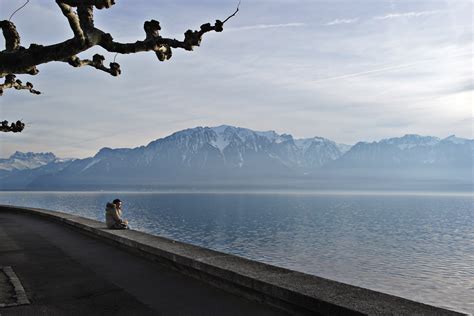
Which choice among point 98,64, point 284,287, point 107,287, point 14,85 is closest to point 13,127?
point 14,85

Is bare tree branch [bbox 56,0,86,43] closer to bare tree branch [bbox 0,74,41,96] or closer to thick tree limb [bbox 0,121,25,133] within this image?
bare tree branch [bbox 0,74,41,96]

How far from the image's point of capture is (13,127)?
18.0 m

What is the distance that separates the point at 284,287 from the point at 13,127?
1480 centimetres

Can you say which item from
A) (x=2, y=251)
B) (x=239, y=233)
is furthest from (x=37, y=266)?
(x=239, y=233)

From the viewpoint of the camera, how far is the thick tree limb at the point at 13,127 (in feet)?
58.2

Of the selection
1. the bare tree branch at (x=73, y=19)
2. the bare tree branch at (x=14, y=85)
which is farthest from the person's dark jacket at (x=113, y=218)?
the bare tree branch at (x=73, y=19)

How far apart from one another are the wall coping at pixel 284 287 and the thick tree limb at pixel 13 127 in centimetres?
961

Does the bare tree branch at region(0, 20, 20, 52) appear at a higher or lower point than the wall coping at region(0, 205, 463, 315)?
higher

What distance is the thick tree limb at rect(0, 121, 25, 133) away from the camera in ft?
58.2

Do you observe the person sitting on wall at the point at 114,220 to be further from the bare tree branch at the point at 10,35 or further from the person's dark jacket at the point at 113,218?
the bare tree branch at the point at 10,35

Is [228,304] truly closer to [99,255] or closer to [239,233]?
[99,255]

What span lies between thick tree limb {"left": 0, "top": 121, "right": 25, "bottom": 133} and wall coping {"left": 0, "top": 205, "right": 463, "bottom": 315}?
9.61 m

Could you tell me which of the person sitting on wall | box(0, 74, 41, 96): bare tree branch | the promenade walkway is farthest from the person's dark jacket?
box(0, 74, 41, 96): bare tree branch

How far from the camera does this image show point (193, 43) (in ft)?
30.5
